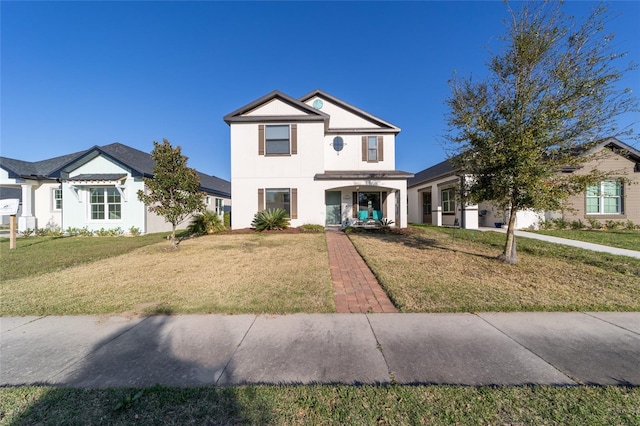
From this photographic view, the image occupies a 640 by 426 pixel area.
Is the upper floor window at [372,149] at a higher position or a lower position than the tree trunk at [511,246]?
higher

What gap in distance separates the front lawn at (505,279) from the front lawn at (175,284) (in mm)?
1624

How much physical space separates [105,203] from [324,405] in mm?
18591

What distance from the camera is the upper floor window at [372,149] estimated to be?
1639cm

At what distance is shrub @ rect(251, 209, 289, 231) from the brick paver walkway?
5.90m

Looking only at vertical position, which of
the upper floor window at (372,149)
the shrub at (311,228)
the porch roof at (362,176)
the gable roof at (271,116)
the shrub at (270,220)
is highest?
the gable roof at (271,116)

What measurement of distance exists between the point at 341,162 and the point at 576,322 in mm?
14018

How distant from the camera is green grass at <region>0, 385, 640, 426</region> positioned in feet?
6.38

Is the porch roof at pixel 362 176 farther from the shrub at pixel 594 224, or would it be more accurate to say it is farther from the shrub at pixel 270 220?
the shrub at pixel 594 224

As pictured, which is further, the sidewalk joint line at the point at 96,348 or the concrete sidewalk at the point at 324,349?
the sidewalk joint line at the point at 96,348

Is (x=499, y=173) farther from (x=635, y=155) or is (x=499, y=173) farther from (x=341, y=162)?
(x=635, y=155)

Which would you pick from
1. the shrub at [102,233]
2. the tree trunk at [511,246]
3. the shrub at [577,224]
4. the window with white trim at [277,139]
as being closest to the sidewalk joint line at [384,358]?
the tree trunk at [511,246]

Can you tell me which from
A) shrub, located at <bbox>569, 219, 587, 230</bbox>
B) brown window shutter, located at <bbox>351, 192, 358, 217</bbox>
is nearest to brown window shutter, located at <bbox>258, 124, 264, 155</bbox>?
brown window shutter, located at <bbox>351, 192, 358, 217</bbox>

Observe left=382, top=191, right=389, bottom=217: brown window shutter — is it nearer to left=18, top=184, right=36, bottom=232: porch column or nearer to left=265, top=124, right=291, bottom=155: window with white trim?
left=265, top=124, right=291, bottom=155: window with white trim

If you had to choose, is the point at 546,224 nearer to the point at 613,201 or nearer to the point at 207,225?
the point at 613,201
